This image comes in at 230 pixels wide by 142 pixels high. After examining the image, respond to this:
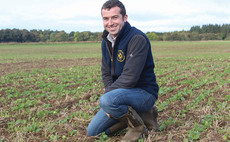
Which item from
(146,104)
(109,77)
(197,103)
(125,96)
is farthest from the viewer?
(197,103)

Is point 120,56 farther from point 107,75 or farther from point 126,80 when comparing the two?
point 107,75

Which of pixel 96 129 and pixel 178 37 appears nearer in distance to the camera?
pixel 96 129

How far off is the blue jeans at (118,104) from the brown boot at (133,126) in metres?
0.09

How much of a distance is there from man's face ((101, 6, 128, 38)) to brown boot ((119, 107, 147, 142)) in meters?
1.28

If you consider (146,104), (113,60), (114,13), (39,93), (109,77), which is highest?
(114,13)

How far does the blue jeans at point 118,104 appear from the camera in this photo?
303cm

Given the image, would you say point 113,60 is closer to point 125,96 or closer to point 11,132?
point 125,96

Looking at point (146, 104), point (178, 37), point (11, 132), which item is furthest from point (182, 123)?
point (178, 37)

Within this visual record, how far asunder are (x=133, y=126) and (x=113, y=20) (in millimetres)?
1691

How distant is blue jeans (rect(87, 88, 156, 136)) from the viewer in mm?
3033

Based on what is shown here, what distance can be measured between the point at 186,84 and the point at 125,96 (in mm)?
4533

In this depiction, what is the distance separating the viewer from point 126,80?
10.6 ft

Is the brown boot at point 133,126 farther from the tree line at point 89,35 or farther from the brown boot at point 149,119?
the tree line at point 89,35

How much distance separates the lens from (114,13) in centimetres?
327
